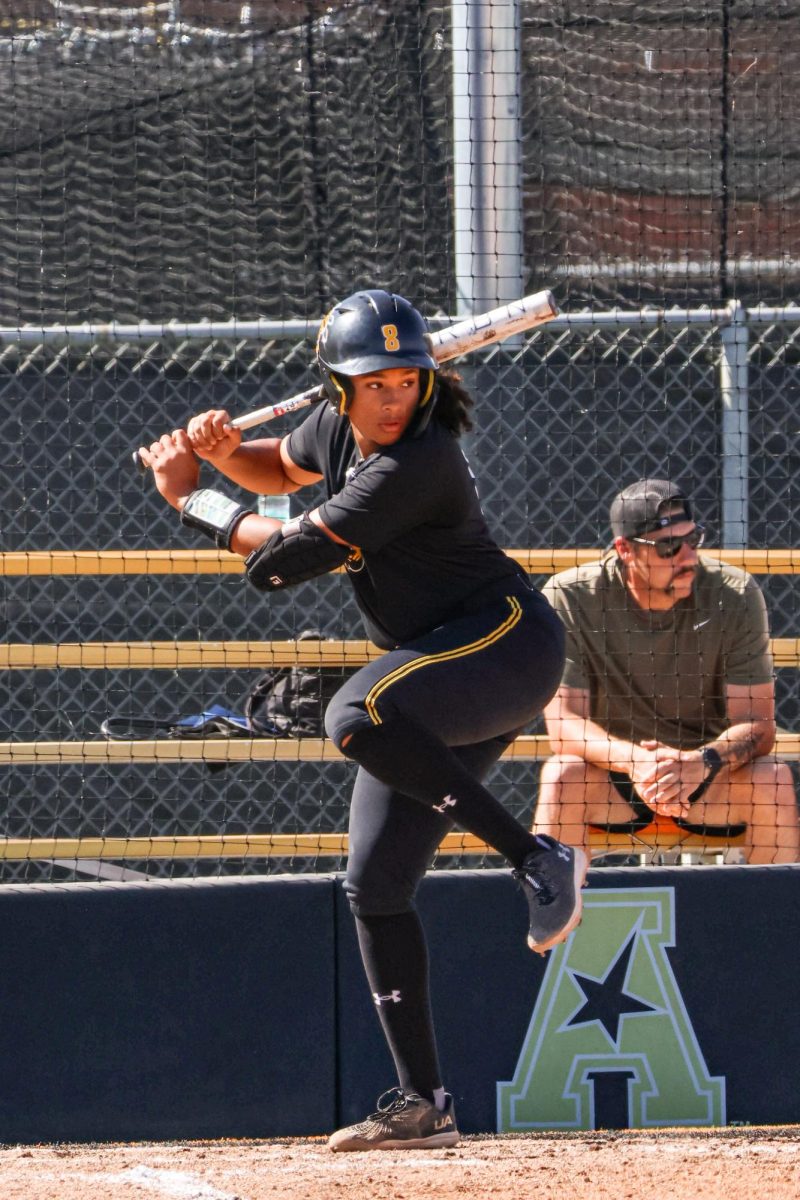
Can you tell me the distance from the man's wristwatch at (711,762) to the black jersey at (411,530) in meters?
1.05

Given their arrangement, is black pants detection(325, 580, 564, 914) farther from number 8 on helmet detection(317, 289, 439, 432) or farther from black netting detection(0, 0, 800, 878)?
black netting detection(0, 0, 800, 878)

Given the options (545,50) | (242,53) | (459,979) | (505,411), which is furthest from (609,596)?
(242,53)

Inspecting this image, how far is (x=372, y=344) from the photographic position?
3.42m

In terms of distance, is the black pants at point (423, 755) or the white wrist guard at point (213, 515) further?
the white wrist guard at point (213, 515)

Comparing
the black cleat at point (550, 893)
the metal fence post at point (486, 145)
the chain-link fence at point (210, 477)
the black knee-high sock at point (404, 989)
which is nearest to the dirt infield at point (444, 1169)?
the black knee-high sock at point (404, 989)

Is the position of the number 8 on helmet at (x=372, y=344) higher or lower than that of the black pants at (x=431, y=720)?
higher

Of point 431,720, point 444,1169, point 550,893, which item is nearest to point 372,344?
point 431,720

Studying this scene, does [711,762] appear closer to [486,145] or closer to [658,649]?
[658,649]

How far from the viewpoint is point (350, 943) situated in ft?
13.9

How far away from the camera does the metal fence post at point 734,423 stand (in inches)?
192

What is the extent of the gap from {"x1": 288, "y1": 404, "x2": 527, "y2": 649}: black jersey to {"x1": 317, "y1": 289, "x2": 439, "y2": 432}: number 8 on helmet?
13 cm

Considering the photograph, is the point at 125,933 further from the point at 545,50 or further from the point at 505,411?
the point at 545,50

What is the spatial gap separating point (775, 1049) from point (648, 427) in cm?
239

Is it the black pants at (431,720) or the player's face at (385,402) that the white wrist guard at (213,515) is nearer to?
the player's face at (385,402)
